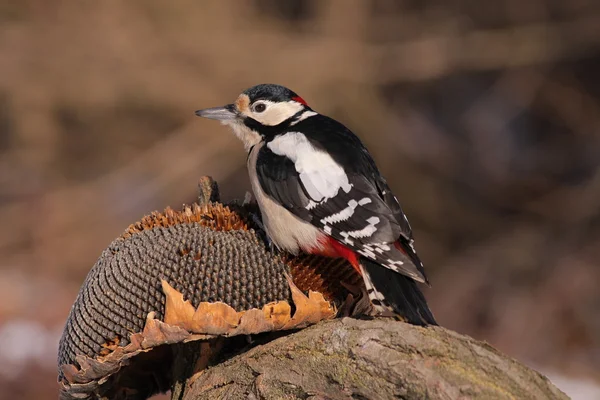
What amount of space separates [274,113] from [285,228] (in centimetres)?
65

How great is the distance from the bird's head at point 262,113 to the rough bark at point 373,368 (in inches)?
38.0

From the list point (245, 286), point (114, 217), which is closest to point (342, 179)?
point (245, 286)

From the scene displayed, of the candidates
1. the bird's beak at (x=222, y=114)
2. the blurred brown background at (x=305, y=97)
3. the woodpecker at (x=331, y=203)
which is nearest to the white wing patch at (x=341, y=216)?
the woodpecker at (x=331, y=203)

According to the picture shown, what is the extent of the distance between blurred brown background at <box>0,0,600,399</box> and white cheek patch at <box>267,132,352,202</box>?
414 cm

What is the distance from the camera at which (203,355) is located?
240cm

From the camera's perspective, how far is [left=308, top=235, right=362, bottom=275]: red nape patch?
2.49 meters

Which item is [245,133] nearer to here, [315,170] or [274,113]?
[274,113]

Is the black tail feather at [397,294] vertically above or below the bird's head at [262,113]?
below

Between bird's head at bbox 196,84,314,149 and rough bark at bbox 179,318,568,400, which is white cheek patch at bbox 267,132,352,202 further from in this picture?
rough bark at bbox 179,318,568,400

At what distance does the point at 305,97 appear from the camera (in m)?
7.54

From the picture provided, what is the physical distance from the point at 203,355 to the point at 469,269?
14.8ft

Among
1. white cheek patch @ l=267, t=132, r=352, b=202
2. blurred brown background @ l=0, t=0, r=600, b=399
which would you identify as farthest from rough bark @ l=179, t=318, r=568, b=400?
blurred brown background @ l=0, t=0, r=600, b=399

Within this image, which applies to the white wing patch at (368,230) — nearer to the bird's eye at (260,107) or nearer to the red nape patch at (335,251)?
the red nape patch at (335,251)

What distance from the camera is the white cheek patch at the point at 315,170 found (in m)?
2.63
